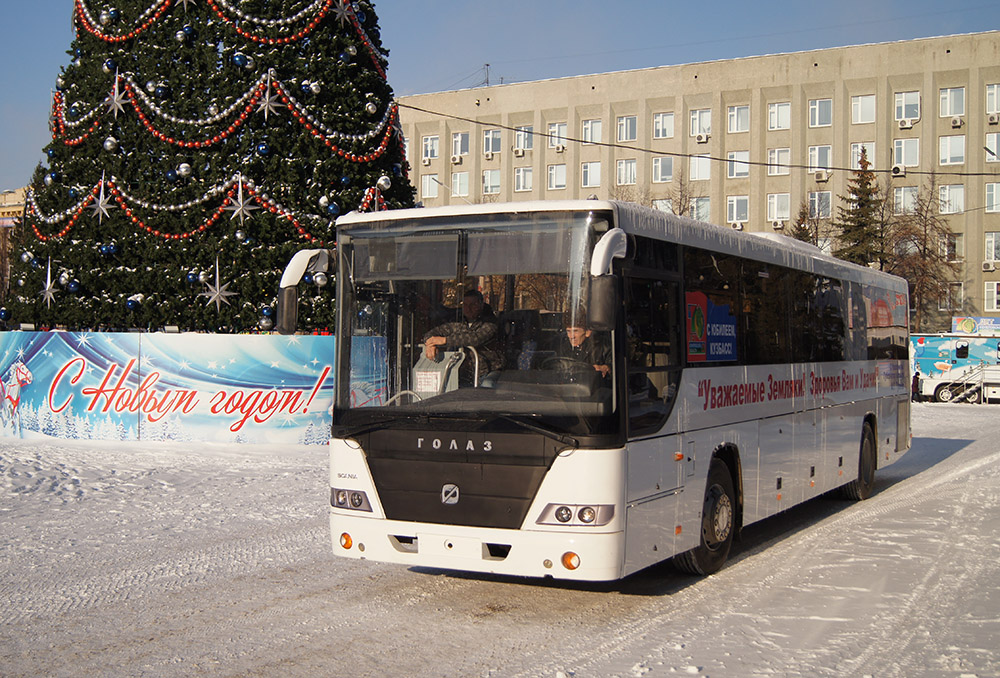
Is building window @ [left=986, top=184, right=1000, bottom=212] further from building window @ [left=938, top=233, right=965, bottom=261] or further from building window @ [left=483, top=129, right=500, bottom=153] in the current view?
building window @ [left=483, top=129, right=500, bottom=153]

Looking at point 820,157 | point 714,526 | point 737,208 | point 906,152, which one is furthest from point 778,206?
point 714,526

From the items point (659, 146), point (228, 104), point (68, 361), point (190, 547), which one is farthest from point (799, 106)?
point (190, 547)

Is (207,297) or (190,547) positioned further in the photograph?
(207,297)

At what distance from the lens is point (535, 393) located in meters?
7.22

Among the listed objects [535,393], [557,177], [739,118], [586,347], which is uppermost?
[739,118]

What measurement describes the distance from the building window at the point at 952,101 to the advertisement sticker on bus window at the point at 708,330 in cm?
5125

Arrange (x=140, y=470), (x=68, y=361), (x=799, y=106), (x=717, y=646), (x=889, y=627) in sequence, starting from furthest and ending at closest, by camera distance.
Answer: (x=799, y=106)
(x=68, y=361)
(x=140, y=470)
(x=889, y=627)
(x=717, y=646)

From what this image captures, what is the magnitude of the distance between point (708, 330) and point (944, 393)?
124 ft

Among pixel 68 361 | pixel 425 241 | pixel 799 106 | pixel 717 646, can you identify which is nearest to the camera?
pixel 717 646

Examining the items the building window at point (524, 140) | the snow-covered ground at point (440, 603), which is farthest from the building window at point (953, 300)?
the snow-covered ground at point (440, 603)

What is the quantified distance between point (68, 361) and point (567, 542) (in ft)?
42.0

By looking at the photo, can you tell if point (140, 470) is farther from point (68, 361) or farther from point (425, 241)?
point (425, 241)

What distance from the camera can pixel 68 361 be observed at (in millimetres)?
17297

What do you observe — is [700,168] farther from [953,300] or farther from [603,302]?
[603,302]
